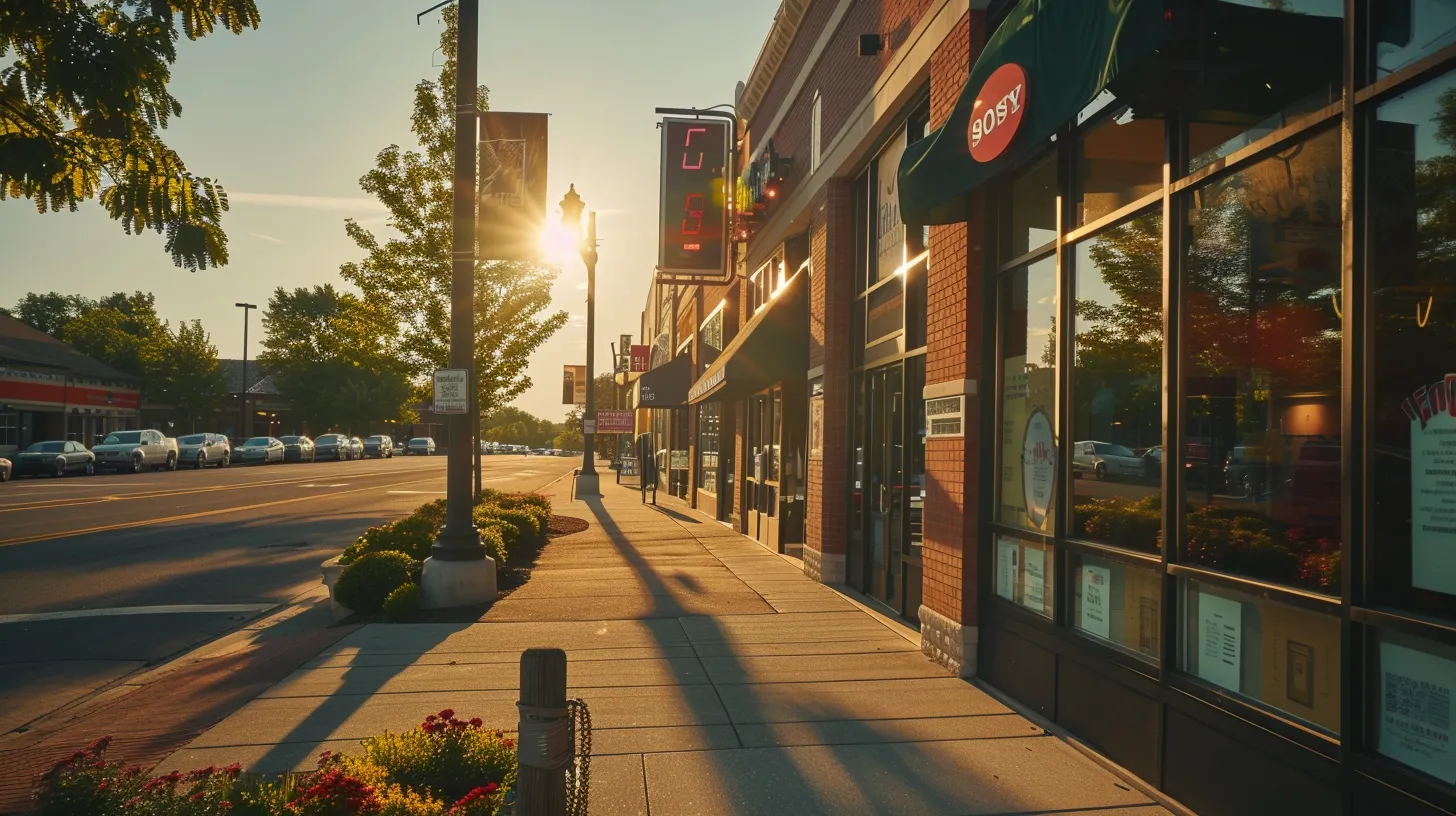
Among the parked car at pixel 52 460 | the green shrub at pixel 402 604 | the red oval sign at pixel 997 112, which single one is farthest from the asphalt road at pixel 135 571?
the parked car at pixel 52 460

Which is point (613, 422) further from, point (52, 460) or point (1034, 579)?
point (1034, 579)

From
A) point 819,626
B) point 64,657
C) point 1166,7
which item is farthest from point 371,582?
point 1166,7

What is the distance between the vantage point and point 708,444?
24344 mm

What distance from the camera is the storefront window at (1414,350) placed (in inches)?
131

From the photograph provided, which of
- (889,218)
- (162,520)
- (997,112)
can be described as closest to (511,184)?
(889,218)

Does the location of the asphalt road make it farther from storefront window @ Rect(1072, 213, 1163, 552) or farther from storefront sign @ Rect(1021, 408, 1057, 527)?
storefront window @ Rect(1072, 213, 1163, 552)

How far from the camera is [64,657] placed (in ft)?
27.4

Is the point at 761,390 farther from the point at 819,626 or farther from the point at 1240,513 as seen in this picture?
the point at 1240,513

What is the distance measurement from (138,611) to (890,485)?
7718 millimetres

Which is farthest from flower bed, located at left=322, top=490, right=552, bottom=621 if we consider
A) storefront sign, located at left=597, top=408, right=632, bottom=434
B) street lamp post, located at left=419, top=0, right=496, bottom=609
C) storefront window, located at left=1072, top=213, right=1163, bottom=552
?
storefront sign, located at left=597, top=408, right=632, bottom=434

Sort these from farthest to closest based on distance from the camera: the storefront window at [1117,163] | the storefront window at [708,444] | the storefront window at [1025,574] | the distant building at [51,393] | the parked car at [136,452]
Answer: the distant building at [51,393] → the parked car at [136,452] → the storefront window at [708,444] → the storefront window at [1025,574] → the storefront window at [1117,163]

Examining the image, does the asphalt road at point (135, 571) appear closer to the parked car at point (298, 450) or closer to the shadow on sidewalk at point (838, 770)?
the shadow on sidewalk at point (838, 770)

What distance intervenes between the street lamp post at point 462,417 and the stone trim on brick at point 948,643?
4.69 metres

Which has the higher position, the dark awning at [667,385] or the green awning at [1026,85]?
the green awning at [1026,85]
